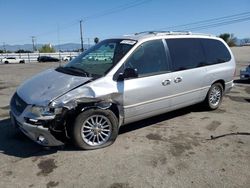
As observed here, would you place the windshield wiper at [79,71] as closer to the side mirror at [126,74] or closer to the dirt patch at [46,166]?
the side mirror at [126,74]

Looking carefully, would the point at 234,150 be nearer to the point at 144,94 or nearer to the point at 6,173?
the point at 144,94

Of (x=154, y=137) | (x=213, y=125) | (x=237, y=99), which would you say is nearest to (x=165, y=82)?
(x=154, y=137)

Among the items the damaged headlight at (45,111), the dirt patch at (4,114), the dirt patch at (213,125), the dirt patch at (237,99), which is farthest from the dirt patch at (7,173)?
the dirt patch at (237,99)

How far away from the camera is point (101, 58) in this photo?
5.15m

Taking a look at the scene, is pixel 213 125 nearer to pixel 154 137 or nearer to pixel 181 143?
pixel 181 143

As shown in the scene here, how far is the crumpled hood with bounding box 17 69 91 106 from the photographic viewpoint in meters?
4.01

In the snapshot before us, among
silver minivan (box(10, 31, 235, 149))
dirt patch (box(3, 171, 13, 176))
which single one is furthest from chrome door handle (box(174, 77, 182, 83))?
dirt patch (box(3, 171, 13, 176))

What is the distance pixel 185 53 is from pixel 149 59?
1060 mm

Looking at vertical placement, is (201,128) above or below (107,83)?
below

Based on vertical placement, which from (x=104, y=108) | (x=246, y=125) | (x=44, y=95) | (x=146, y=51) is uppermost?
(x=146, y=51)

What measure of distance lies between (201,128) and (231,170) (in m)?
1.71

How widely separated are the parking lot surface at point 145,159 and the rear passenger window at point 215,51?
1.51 meters

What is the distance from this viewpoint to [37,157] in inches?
161

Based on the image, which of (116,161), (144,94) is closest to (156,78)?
(144,94)
